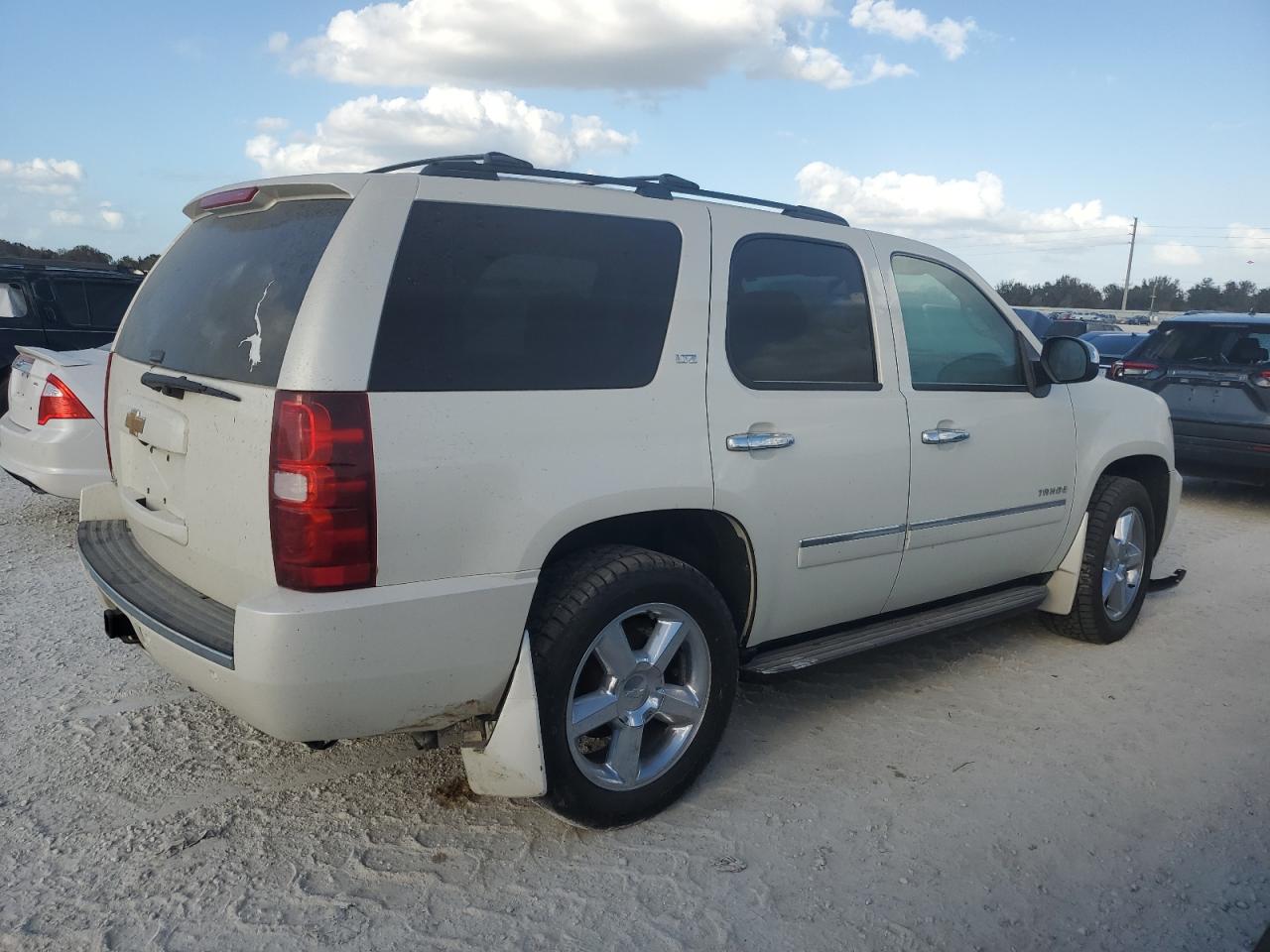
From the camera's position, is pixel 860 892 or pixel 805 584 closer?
pixel 860 892

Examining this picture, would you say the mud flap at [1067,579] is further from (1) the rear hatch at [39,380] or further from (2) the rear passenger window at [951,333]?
(1) the rear hatch at [39,380]

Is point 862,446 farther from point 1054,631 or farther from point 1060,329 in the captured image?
point 1060,329

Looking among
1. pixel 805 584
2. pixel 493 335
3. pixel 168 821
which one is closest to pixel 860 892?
pixel 805 584

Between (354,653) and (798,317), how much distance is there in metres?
1.94

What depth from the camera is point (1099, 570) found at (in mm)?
4855

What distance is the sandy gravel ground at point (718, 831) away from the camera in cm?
269

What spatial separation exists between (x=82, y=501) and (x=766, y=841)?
2.68 metres

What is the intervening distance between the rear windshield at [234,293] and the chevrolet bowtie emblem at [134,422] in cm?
18

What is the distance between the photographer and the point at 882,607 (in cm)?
398

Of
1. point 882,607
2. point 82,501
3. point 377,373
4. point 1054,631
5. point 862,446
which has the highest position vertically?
point 377,373

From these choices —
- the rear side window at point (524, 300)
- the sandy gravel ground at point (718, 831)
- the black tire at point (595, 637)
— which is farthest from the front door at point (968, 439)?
the rear side window at point (524, 300)

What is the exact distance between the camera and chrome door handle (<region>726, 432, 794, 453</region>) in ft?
10.7

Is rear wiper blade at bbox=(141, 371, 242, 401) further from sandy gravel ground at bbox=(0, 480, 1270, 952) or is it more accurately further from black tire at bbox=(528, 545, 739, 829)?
sandy gravel ground at bbox=(0, 480, 1270, 952)

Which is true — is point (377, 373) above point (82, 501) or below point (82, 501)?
above
